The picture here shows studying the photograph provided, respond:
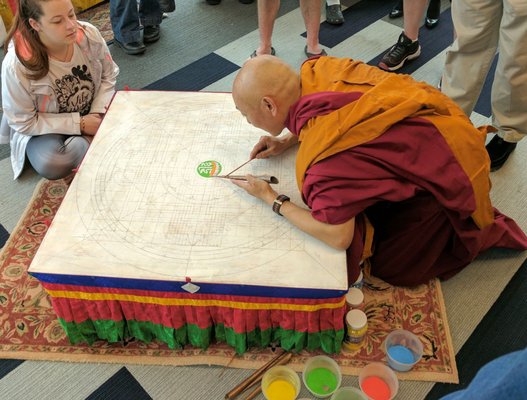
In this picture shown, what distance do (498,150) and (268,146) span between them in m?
1.06

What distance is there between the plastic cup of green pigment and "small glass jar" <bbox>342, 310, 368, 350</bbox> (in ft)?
0.28

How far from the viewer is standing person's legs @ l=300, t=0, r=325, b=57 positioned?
2.52 metres

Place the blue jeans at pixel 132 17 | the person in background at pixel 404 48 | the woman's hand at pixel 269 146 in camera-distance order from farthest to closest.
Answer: the blue jeans at pixel 132 17 < the person in background at pixel 404 48 < the woman's hand at pixel 269 146

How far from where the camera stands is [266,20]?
2553 mm

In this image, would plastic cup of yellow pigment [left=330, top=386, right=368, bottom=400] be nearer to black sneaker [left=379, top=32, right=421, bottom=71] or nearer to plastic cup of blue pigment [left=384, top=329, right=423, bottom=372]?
plastic cup of blue pigment [left=384, top=329, right=423, bottom=372]

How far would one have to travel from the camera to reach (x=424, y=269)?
168cm

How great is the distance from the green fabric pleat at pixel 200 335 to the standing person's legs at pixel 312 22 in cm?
167

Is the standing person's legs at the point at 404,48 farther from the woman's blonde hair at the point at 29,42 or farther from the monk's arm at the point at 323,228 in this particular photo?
the woman's blonde hair at the point at 29,42

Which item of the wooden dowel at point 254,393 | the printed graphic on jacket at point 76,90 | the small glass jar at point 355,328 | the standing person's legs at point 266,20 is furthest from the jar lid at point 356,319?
the standing person's legs at point 266,20

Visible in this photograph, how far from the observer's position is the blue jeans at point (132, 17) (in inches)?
107

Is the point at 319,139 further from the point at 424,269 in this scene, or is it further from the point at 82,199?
the point at 82,199

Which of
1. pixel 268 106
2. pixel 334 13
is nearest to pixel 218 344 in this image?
pixel 268 106

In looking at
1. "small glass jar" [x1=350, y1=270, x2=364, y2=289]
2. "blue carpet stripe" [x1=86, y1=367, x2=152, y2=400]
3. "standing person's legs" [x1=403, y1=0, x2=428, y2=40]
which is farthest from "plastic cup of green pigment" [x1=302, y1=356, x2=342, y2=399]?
"standing person's legs" [x1=403, y1=0, x2=428, y2=40]

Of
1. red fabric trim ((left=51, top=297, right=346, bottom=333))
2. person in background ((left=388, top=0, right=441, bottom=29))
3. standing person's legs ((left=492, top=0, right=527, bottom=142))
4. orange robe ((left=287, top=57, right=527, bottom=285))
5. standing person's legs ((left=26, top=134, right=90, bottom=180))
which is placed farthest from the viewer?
person in background ((left=388, top=0, right=441, bottom=29))
